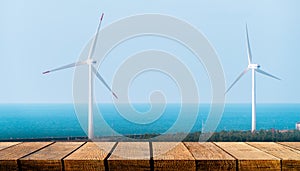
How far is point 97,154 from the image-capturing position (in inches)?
67.8

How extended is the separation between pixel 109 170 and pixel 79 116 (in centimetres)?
30

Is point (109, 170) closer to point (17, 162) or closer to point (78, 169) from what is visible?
point (78, 169)

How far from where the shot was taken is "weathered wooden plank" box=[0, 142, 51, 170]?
1.63 m

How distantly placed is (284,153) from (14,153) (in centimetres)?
91

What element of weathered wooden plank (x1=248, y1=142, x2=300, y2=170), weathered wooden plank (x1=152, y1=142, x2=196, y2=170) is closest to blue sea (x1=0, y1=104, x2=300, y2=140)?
Answer: weathered wooden plank (x1=152, y1=142, x2=196, y2=170)

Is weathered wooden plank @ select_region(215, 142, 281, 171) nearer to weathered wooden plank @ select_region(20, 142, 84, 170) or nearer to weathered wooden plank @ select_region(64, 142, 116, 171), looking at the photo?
weathered wooden plank @ select_region(64, 142, 116, 171)

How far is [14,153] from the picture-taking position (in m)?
1.78

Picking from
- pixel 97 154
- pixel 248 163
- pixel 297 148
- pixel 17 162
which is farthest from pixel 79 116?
pixel 297 148

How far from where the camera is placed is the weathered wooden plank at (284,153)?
1628 millimetres

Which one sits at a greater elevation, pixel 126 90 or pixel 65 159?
pixel 126 90

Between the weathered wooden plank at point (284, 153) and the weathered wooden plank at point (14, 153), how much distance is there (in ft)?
2.69

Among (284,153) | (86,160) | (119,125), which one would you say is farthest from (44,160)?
(119,125)

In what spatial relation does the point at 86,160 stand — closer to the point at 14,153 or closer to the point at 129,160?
the point at 129,160

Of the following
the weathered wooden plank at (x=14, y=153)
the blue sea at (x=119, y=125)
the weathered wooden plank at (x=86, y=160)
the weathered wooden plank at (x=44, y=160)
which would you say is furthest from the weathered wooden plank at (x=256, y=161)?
the weathered wooden plank at (x=14, y=153)
